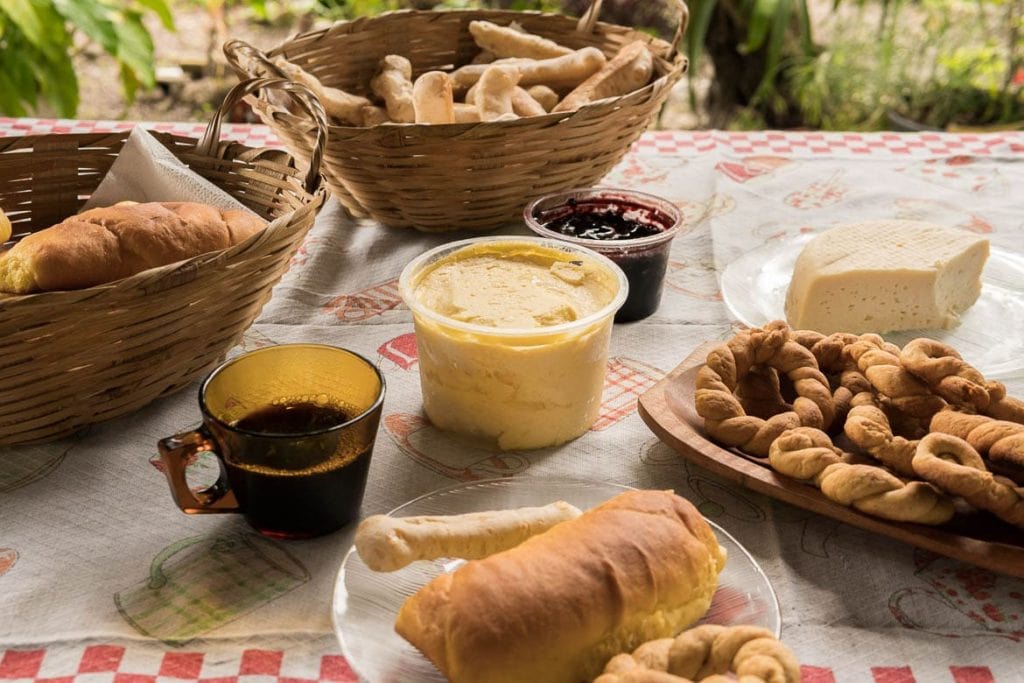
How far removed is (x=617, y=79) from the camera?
1648 millimetres

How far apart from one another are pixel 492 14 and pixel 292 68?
1.55 feet

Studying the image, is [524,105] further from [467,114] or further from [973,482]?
[973,482]

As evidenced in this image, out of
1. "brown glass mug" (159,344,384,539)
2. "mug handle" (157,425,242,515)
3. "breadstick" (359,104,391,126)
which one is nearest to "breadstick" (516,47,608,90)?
"breadstick" (359,104,391,126)

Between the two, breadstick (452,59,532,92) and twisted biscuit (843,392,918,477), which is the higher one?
breadstick (452,59,532,92)

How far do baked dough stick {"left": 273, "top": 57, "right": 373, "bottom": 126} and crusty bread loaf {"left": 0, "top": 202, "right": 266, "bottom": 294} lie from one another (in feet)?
1.71

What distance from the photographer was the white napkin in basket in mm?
1279

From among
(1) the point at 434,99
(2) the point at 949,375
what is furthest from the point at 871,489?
(1) the point at 434,99

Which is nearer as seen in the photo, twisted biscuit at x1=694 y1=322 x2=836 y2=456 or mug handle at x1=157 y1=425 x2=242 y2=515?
mug handle at x1=157 y1=425 x2=242 y2=515

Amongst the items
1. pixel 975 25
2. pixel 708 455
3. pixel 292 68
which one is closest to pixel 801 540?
pixel 708 455

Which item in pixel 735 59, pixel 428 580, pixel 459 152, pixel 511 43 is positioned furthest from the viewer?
pixel 735 59

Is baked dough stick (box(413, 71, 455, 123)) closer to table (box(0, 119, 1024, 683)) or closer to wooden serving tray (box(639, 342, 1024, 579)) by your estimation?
table (box(0, 119, 1024, 683))

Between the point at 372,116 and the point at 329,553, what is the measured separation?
92 cm

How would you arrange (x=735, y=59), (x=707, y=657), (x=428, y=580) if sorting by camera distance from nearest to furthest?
1. (x=707, y=657)
2. (x=428, y=580)
3. (x=735, y=59)

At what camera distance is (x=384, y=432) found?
1.12m
